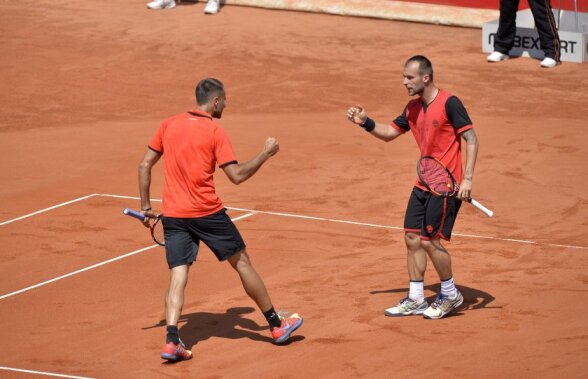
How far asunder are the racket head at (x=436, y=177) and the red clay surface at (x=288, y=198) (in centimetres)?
113

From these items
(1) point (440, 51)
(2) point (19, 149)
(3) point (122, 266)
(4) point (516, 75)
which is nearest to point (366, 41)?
(1) point (440, 51)

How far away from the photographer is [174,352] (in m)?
10.1

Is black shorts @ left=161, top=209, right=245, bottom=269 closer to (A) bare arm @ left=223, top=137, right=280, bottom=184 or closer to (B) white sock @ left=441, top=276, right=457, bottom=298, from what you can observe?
(A) bare arm @ left=223, top=137, right=280, bottom=184

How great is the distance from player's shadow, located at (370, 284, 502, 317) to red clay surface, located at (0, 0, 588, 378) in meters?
0.04

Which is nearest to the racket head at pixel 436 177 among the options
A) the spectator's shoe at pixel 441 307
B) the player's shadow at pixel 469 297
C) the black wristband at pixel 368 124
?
the black wristband at pixel 368 124

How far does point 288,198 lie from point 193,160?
5379 millimetres

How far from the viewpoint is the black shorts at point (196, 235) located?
1033cm

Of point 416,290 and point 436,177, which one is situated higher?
point 436,177

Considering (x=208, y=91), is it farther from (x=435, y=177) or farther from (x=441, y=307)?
(x=441, y=307)

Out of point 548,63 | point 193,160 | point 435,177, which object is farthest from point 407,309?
point 548,63

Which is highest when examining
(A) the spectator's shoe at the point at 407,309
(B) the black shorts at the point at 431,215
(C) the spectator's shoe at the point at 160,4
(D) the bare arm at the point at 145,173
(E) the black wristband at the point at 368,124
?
(E) the black wristband at the point at 368,124

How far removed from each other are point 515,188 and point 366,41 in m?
9.04

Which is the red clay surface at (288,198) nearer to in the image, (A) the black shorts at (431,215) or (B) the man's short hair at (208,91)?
(A) the black shorts at (431,215)

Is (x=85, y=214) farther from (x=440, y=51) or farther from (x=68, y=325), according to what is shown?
(x=440, y=51)
